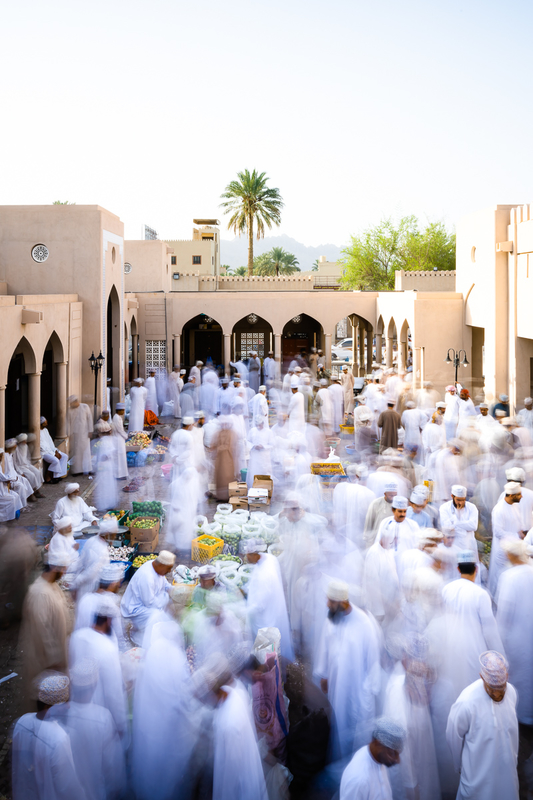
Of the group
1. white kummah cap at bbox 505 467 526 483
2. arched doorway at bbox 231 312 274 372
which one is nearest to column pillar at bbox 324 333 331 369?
arched doorway at bbox 231 312 274 372

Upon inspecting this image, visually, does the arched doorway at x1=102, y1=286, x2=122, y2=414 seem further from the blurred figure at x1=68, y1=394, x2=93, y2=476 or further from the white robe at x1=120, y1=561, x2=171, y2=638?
the white robe at x1=120, y1=561, x2=171, y2=638

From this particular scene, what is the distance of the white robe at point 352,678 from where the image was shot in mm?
4238

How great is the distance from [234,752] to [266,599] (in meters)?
1.68

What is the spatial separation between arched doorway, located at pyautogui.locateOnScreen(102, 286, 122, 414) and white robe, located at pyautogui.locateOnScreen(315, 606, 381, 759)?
1345 cm

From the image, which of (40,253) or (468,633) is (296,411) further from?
(468,633)

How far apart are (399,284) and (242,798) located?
24.5m

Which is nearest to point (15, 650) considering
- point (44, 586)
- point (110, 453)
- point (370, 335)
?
point (44, 586)

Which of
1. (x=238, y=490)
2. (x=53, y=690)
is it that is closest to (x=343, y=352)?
(x=238, y=490)

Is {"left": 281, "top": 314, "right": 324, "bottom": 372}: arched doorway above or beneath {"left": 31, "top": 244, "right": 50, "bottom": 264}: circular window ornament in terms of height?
beneath

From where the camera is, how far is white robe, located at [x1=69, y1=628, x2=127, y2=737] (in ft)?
13.1

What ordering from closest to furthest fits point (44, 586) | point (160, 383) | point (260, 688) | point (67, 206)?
point (260, 688) < point (44, 586) < point (67, 206) < point (160, 383)

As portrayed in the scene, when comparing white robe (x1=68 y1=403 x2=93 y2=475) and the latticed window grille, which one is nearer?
white robe (x1=68 y1=403 x2=93 y2=475)

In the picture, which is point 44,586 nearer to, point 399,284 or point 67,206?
point 67,206

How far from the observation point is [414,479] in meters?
9.23
